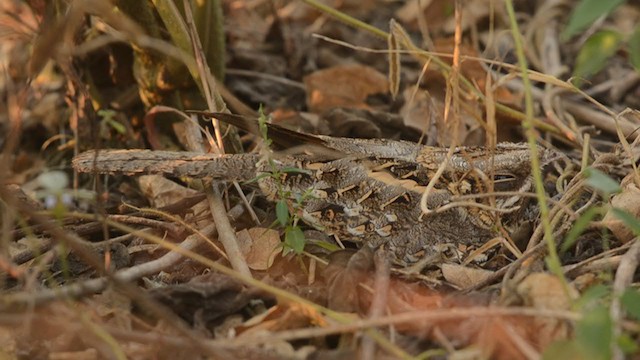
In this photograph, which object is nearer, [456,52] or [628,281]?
[628,281]

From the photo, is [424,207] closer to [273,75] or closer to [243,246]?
[243,246]

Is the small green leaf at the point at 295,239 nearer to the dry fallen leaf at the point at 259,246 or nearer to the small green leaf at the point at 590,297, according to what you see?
the dry fallen leaf at the point at 259,246

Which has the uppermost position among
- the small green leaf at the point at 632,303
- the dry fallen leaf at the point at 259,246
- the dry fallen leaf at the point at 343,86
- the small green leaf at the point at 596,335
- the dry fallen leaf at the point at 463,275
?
the small green leaf at the point at 596,335

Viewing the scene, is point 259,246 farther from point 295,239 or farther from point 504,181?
point 504,181

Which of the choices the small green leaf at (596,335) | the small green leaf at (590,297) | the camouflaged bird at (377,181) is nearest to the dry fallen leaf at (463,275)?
the camouflaged bird at (377,181)

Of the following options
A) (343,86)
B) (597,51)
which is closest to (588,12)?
(597,51)

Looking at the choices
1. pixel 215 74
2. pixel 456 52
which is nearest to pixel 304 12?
pixel 215 74

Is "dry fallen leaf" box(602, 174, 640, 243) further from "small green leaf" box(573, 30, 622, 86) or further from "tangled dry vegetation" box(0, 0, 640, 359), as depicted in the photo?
"small green leaf" box(573, 30, 622, 86)
